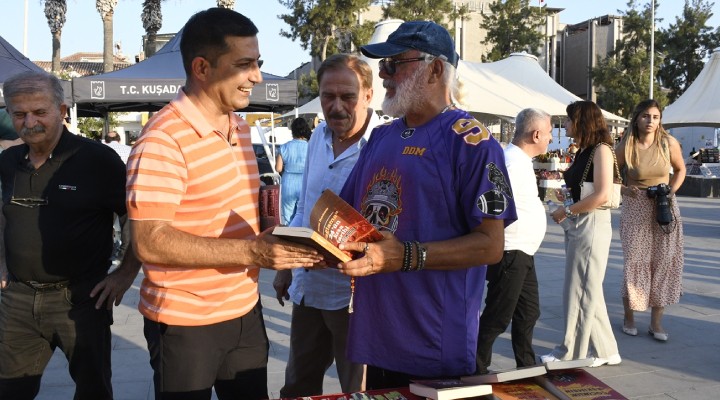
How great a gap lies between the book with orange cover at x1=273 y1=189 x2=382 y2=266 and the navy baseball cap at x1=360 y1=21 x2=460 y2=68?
0.65 metres

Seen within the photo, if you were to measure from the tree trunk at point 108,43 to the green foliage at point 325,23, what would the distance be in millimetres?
13443

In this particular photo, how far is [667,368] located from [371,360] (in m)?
3.51

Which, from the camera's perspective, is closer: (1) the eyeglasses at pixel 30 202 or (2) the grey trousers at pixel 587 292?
(1) the eyeglasses at pixel 30 202

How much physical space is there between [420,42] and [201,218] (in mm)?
971

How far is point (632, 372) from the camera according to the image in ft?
16.0

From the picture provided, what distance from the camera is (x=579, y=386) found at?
1.96 m

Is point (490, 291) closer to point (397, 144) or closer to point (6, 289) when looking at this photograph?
point (397, 144)

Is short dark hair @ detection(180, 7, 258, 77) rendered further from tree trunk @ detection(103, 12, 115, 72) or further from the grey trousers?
tree trunk @ detection(103, 12, 115, 72)

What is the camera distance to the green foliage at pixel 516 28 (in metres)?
42.5

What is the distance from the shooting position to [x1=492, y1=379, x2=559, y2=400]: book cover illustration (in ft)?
6.14

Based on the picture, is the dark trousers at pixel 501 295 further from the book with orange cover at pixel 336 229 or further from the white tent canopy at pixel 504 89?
the white tent canopy at pixel 504 89

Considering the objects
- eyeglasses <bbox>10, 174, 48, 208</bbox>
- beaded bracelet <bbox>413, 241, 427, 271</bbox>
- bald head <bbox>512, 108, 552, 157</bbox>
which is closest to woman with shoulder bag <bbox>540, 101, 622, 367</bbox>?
bald head <bbox>512, 108, 552, 157</bbox>

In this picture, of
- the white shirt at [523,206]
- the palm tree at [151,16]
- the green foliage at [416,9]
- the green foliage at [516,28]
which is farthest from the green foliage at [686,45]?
the white shirt at [523,206]

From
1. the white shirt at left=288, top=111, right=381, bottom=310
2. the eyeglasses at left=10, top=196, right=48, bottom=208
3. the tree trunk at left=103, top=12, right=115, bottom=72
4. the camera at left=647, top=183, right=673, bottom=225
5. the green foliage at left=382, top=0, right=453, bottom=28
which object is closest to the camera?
the eyeglasses at left=10, top=196, right=48, bottom=208
